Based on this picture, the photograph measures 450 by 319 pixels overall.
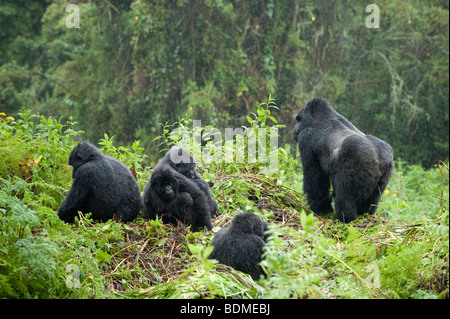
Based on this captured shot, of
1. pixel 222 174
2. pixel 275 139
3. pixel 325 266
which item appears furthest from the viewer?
pixel 275 139

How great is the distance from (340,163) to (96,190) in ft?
6.17

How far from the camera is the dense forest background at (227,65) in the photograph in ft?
36.8

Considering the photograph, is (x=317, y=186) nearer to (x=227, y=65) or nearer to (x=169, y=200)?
(x=169, y=200)

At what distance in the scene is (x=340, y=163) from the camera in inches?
161

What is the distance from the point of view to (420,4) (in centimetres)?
1246

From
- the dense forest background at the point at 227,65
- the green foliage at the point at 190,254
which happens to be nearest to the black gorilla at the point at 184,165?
the green foliage at the point at 190,254

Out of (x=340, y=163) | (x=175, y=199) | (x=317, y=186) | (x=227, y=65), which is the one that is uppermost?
(x=227, y=65)

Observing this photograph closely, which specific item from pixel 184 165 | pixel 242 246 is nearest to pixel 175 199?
pixel 184 165

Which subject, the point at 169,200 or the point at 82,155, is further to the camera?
the point at 82,155

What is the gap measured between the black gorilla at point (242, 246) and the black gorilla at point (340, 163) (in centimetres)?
128

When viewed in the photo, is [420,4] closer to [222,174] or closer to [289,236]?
[222,174]

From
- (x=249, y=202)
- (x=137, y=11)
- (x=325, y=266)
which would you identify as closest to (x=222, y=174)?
(x=249, y=202)

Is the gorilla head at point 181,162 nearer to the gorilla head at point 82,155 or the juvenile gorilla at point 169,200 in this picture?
the juvenile gorilla at point 169,200
